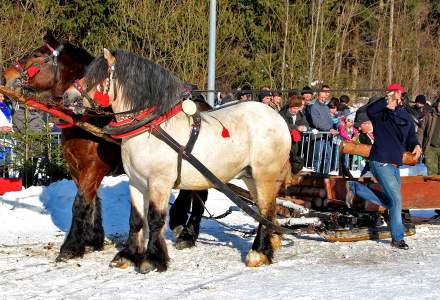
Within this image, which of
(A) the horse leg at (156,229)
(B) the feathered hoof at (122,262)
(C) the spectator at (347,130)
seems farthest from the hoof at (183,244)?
(C) the spectator at (347,130)

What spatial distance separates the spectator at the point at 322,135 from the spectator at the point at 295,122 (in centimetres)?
40

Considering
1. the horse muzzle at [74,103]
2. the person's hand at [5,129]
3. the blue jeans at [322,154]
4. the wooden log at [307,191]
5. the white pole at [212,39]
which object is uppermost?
the white pole at [212,39]

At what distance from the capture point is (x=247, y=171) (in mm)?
7516

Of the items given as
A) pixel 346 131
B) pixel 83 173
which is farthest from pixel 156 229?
pixel 346 131

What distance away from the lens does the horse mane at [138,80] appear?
676cm

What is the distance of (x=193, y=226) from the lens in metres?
8.40

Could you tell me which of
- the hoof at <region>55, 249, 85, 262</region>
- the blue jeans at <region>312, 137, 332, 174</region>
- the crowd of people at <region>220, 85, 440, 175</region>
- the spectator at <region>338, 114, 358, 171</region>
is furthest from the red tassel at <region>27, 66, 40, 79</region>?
the spectator at <region>338, 114, 358, 171</region>

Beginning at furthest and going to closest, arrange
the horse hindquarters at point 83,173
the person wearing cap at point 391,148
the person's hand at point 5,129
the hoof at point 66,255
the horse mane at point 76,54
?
the person's hand at point 5,129
the person wearing cap at point 391,148
the horse mane at point 76,54
the horse hindquarters at point 83,173
the hoof at point 66,255

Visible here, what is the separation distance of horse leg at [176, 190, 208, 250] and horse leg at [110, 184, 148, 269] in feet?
3.64

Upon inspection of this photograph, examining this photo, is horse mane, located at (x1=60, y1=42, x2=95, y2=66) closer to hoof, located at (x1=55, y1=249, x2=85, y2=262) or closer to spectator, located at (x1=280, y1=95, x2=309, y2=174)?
hoof, located at (x1=55, y1=249, x2=85, y2=262)

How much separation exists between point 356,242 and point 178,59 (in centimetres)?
1051

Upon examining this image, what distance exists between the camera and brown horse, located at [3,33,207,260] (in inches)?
300

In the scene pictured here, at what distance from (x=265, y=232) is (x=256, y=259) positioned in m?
0.32

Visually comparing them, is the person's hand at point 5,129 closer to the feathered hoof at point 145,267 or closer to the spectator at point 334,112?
the feathered hoof at point 145,267
